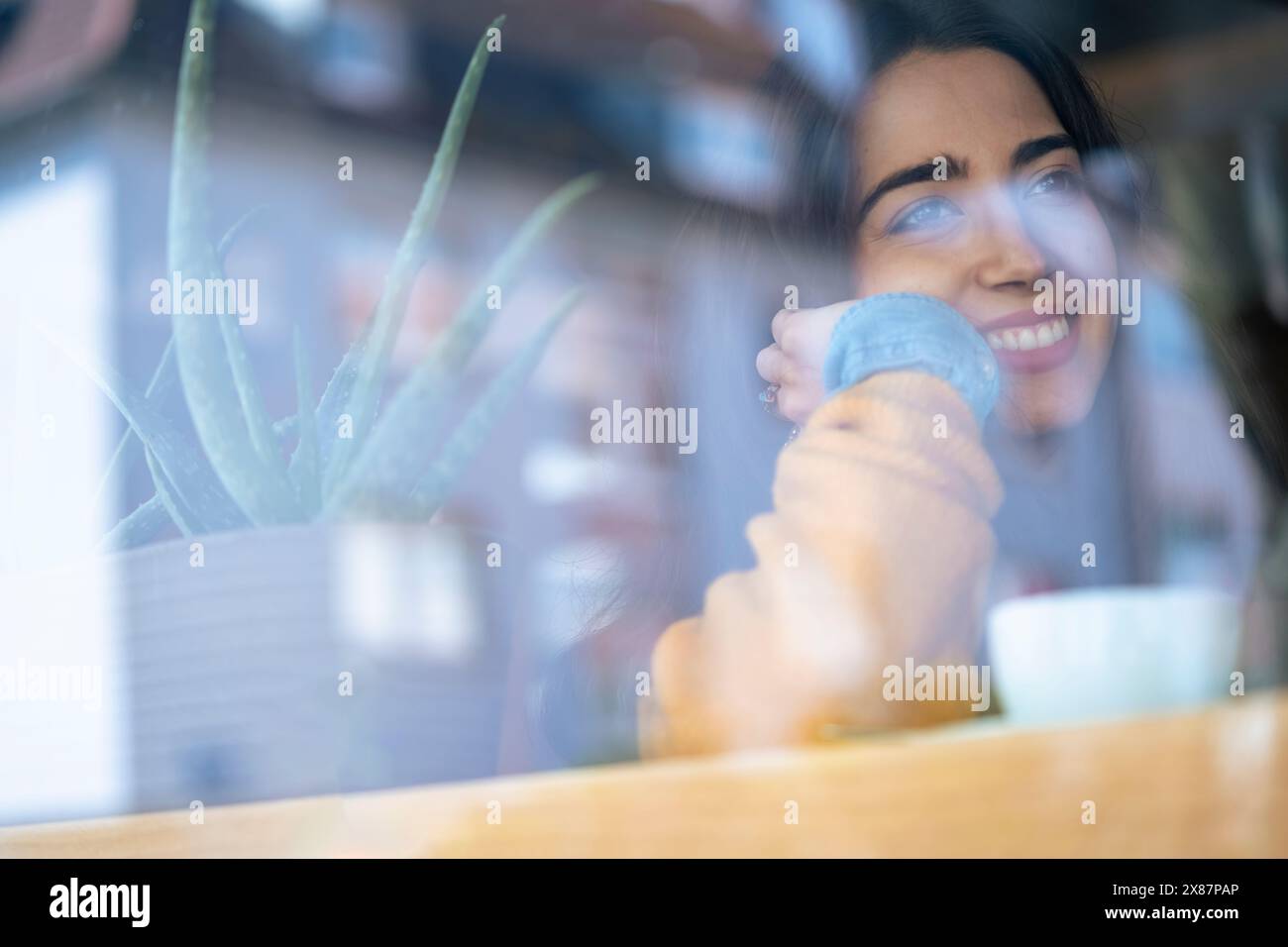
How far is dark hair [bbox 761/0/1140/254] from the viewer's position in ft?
2.22

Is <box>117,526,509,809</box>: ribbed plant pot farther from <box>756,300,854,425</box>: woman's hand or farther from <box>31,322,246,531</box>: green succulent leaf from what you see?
<box>756,300,854,425</box>: woman's hand

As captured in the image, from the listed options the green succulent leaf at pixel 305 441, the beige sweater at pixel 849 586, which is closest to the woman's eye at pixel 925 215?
the beige sweater at pixel 849 586

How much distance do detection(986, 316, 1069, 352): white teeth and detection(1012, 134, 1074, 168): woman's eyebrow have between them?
9cm

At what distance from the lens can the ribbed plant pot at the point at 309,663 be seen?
23.1 inches

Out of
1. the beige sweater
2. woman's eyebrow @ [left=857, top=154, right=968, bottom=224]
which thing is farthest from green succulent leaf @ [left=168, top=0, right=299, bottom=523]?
woman's eyebrow @ [left=857, top=154, right=968, bottom=224]

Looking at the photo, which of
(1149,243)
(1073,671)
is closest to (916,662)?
(1073,671)

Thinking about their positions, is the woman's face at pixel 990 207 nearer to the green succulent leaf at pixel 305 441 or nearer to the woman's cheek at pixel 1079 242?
the woman's cheek at pixel 1079 242

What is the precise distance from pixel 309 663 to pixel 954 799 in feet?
1.03

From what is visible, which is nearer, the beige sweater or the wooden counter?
the wooden counter

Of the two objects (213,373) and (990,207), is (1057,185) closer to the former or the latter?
(990,207)

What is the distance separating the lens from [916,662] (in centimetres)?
58

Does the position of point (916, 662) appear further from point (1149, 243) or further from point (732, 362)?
point (1149, 243)
